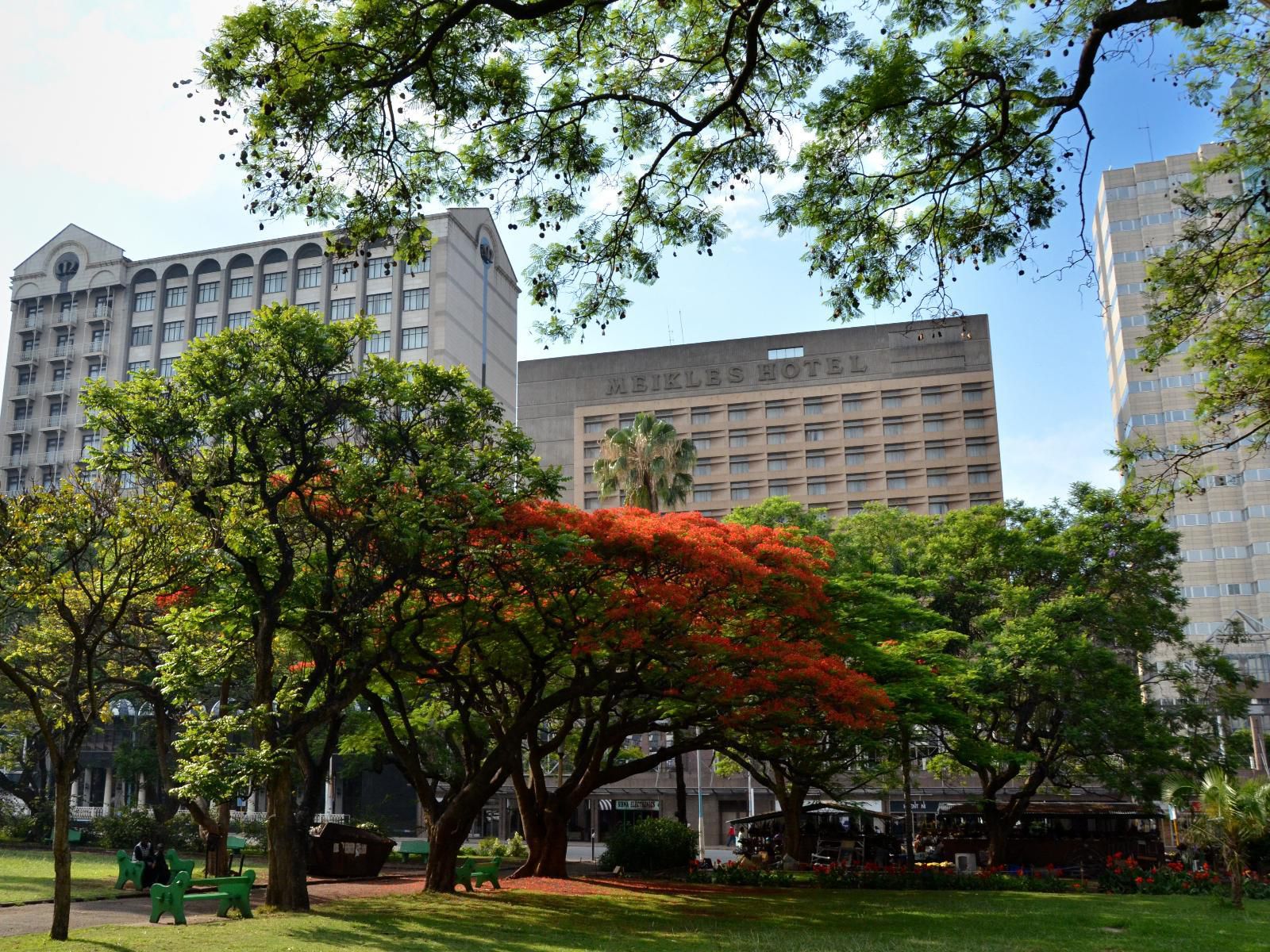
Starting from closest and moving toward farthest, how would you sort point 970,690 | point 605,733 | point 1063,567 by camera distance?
point 605,733 → point 970,690 → point 1063,567

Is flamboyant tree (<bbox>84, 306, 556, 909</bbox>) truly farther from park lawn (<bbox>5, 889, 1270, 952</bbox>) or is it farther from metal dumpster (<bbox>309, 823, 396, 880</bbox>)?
metal dumpster (<bbox>309, 823, 396, 880</bbox>)

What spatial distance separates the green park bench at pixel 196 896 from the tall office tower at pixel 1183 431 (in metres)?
81.3

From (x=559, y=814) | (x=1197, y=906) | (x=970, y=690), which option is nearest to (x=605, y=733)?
(x=559, y=814)

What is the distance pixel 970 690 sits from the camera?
90.3 ft

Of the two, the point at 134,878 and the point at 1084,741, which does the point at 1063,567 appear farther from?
the point at 134,878

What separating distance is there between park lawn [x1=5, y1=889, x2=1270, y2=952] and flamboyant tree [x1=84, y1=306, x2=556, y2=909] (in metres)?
2.48

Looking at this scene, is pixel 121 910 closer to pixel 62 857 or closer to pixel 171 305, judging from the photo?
pixel 62 857

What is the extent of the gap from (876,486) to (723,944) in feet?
211

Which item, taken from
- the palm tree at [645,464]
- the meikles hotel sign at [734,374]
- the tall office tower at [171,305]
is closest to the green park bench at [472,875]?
the palm tree at [645,464]

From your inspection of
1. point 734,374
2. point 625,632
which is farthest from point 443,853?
→ point 734,374

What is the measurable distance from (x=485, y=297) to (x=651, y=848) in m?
56.3

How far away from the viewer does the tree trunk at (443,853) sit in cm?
2302

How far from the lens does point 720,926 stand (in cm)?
1777

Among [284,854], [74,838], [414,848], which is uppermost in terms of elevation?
[284,854]
